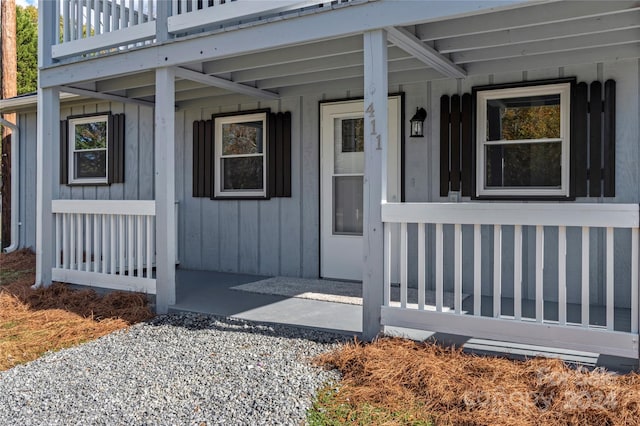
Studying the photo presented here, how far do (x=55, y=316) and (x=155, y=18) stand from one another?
280cm

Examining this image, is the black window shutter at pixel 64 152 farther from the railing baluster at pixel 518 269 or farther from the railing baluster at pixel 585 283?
the railing baluster at pixel 585 283

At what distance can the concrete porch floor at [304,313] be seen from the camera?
3.15m

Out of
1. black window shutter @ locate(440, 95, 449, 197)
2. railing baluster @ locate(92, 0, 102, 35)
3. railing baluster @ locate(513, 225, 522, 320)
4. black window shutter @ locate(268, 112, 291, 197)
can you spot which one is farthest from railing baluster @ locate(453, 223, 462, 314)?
railing baluster @ locate(92, 0, 102, 35)

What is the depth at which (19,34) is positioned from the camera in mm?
18422

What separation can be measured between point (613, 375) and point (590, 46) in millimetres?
2586

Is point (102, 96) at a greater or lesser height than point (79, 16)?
lesser

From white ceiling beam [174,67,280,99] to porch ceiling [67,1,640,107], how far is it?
0.06 metres

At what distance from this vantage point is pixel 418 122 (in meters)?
5.17

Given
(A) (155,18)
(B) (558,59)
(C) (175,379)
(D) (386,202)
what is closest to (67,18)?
→ (A) (155,18)

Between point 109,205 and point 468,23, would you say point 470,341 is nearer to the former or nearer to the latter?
point 468,23

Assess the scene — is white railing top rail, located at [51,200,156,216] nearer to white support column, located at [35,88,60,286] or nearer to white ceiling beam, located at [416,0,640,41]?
white support column, located at [35,88,60,286]

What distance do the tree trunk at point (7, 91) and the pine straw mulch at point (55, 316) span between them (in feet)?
11.2

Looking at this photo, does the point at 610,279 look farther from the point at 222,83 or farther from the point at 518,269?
the point at 222,83

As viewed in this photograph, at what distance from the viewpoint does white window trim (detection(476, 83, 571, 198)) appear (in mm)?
4555
